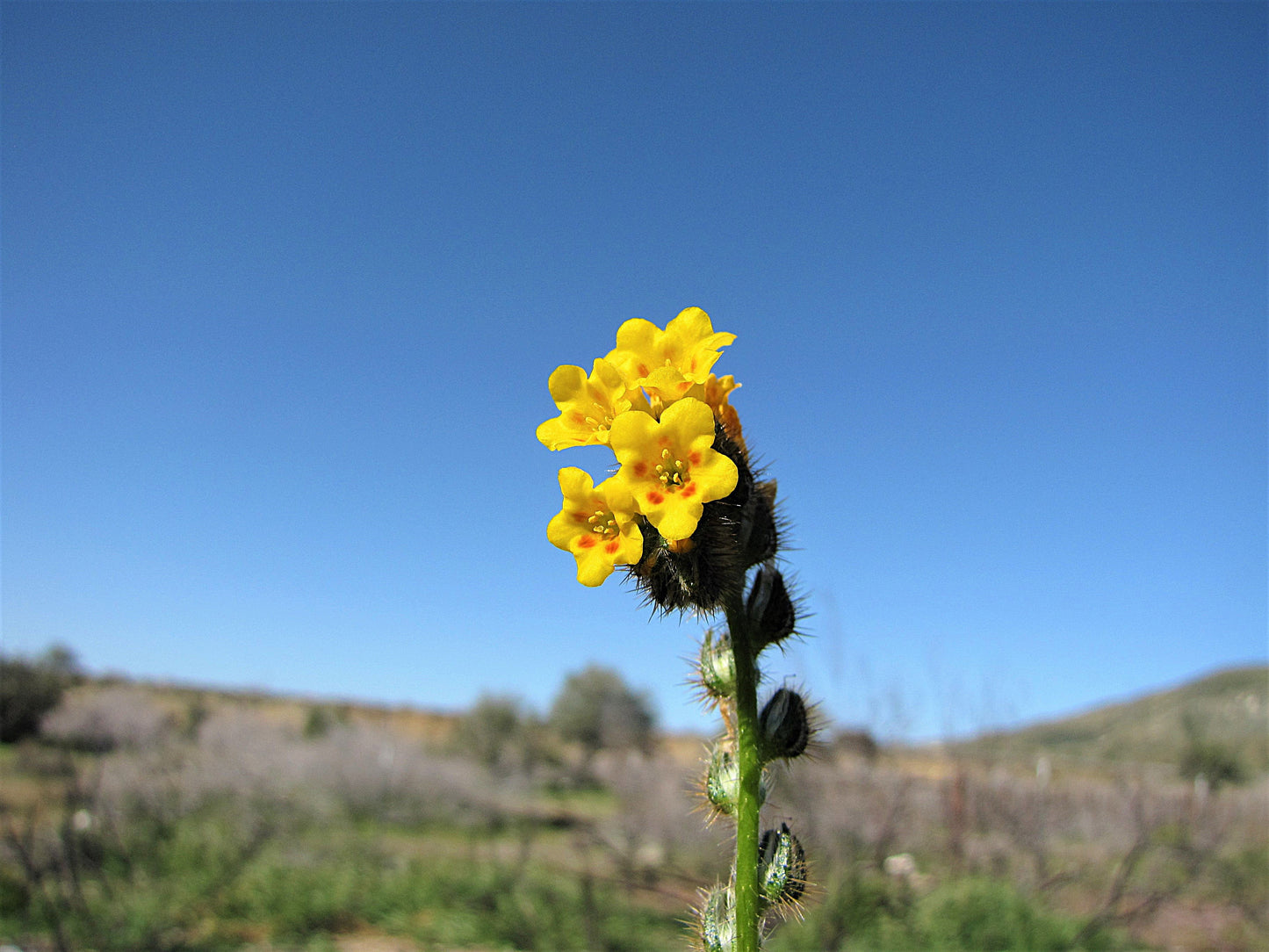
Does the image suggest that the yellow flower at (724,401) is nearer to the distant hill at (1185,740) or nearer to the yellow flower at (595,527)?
the yellow flower at (595,527)

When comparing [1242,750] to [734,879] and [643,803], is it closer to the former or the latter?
[643,803]

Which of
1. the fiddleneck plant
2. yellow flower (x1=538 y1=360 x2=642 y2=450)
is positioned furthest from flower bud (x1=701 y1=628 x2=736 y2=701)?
yellow flower (x1=538 y1=360 x2=642 y2=450)

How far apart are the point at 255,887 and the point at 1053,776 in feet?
54.0

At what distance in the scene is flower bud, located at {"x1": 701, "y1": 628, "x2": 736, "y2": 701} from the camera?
1540mm

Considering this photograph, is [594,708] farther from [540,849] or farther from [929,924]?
[929,924]

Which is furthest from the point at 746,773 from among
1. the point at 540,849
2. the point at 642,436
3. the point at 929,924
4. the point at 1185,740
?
the point at 1185,740

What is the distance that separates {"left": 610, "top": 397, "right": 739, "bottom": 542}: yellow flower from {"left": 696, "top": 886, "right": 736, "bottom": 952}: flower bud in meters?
0.75

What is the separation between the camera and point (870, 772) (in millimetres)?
12898

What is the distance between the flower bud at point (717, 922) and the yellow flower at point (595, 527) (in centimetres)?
70

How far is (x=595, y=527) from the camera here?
5.13 ft

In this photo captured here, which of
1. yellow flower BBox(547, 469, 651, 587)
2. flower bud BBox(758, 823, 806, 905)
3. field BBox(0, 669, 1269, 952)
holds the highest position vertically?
yellow flower BBox(547, 469, 651, 587)

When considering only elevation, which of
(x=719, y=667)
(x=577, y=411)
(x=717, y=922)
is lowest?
(x=717, y=922)

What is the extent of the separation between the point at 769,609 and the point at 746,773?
335 millimetres

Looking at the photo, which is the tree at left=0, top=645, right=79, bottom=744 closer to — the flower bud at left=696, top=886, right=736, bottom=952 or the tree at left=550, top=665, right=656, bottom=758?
the tree at left=550, top=665, right=656, bottom=758
